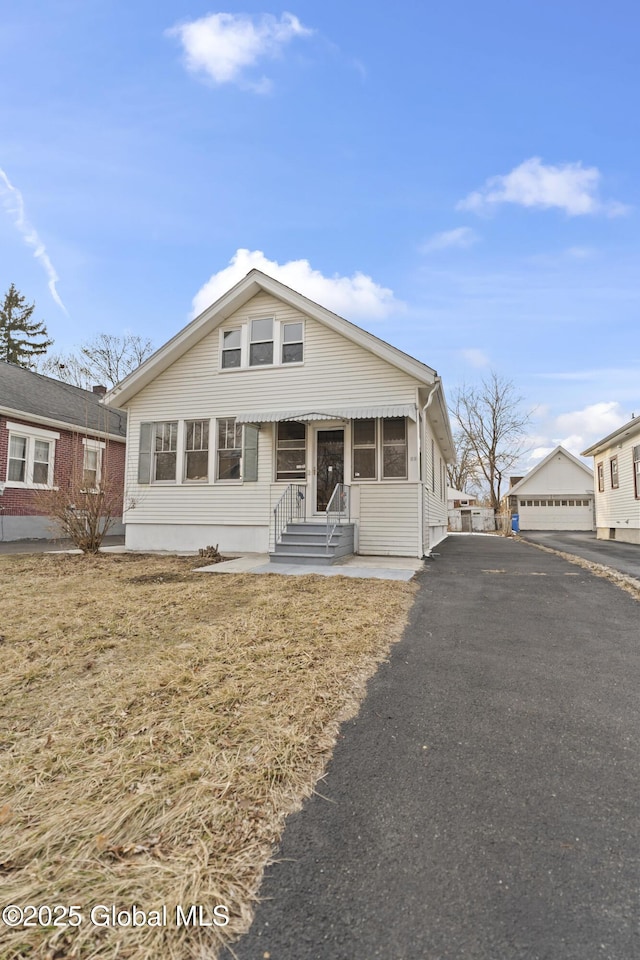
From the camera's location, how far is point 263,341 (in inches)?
443

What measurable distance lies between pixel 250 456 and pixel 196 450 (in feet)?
5.47

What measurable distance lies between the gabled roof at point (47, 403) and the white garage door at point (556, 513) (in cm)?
2485

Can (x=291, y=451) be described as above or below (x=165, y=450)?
below

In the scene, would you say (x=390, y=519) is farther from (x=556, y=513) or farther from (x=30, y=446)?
(x=556, y=513)

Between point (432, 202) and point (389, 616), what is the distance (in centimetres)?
1213

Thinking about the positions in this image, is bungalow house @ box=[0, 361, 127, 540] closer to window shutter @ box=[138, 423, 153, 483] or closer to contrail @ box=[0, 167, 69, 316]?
window shutter @ box=[138, 423, 153, 483]

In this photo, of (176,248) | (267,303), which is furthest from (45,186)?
(267,303)

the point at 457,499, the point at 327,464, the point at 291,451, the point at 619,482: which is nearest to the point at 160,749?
the point at 327,464

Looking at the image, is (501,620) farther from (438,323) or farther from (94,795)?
(438,323)

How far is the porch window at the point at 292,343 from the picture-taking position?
1097 cm

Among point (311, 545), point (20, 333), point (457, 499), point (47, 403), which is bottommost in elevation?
point (311, 545)

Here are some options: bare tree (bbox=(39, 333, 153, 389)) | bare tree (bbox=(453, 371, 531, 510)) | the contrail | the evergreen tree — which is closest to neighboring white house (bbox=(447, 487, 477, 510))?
bare tree (bbox=(453, 371, 531, 510))

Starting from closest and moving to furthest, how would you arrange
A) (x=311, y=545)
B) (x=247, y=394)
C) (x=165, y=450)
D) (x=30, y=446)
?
(x=311, y=545), (x=247, y=394), (x=165, y=450), (x=30, y=446)

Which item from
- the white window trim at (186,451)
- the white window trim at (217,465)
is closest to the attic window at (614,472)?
the white window trim at (217,465)
